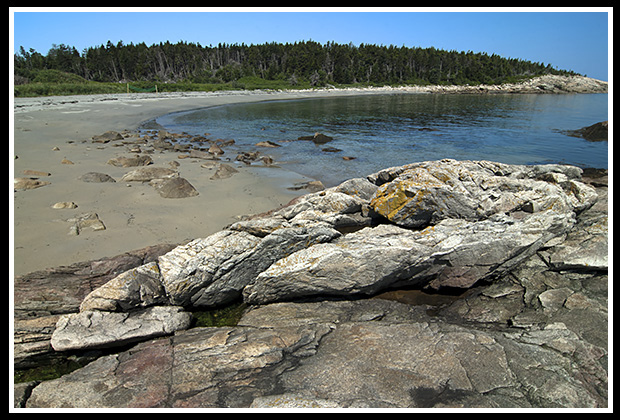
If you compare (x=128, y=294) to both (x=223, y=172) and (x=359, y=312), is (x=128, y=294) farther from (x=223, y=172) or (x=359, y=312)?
(x=223, y=172)

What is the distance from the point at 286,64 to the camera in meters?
104

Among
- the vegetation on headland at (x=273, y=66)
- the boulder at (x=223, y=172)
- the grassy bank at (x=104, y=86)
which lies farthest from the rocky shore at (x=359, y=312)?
the vegetation on headland at (x=273, y=66)

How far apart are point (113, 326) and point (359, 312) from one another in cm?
380

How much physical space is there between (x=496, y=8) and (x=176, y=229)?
814 centimetres

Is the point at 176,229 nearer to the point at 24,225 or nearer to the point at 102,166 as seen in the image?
the point at 24,225

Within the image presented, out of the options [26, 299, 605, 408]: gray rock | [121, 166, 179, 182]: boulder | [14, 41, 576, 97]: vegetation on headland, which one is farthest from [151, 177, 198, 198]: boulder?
[14, 41, 576, 97]: vegetation on headland

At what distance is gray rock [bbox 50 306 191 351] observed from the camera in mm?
4938

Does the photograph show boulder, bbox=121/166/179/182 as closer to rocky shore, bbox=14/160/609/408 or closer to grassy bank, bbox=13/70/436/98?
rocky shore, bbox=14/160/609/408

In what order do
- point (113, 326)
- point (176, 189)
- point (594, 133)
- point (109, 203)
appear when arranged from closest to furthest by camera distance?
point (113, 326) → point (109, 203) → point (176, 189) → point (594, 133)

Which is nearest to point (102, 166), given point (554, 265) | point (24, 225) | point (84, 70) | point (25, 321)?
point (24, 225)

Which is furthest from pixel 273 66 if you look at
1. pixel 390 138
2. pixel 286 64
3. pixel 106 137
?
pixel 106 137

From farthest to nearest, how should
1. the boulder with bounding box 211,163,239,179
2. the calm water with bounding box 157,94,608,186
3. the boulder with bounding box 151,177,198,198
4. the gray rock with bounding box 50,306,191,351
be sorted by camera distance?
the calm water with bounding box 157,94,608,186 → the boulder with bounding box 211,163,239,179 → the boulder with bounding box 151,177,198,198 → the gray rock with bounding box 50,306,191,351

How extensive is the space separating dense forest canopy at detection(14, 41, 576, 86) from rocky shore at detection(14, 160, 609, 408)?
89212mm

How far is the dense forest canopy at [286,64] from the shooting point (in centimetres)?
9512
